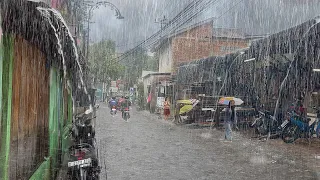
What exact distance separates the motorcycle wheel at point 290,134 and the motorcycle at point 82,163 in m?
8.72

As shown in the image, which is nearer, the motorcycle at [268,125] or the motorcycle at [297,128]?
the motorcycle at [297,128]

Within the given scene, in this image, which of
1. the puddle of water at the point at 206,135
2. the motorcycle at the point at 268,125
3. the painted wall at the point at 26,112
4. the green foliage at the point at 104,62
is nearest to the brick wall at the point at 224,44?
the puddle of water at the point at 206,135

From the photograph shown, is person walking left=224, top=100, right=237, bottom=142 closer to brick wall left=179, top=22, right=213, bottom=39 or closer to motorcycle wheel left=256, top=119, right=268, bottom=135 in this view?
motorcycle wheel left=256, top=119, right=268, bottom=135

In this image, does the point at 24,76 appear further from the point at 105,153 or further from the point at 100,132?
the point at 100,132

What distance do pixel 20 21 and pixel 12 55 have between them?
0.37 m

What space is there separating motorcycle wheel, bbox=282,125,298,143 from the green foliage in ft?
131

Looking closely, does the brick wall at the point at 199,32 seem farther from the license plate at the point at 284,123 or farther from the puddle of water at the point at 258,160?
the puddle of water at the point at 258,160

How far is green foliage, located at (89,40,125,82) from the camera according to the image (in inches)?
2154

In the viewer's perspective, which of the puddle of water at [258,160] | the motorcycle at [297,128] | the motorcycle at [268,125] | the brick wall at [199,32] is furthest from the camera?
the brick wall at [199,32]

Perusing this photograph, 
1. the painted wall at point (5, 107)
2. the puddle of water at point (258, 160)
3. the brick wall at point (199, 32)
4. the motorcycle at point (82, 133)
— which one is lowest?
the puddle of water at point (258, 160)

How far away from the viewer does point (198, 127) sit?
64.0 ft

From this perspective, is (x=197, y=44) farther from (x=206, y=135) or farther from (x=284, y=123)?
(x=284, y=123)

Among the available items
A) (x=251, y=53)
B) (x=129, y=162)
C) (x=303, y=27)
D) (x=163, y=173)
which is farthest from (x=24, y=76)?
(x=251, y=53)

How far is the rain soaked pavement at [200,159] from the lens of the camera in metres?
7.98
